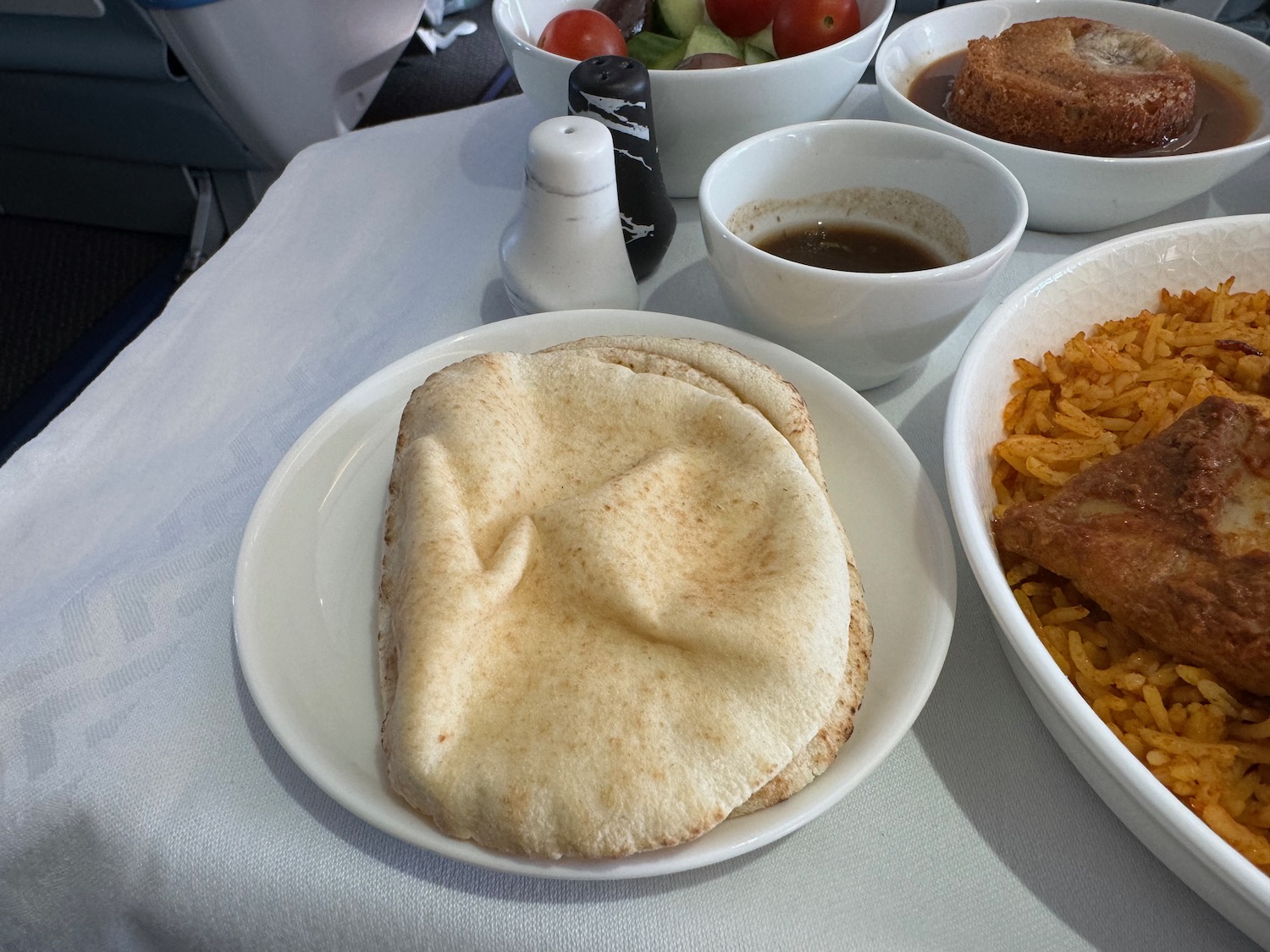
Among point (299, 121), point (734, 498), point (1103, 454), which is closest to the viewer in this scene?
point (734, 498)

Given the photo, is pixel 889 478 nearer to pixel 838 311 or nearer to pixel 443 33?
pixel 838 311

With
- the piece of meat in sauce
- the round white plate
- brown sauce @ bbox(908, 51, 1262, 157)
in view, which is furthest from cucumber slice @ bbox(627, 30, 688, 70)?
the piece of meat in sauce

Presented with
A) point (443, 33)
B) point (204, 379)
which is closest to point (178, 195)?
point (443, 33)

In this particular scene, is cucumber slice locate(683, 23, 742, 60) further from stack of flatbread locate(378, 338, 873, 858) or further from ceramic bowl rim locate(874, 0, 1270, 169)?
stack of flatbread locate(378, 338, 873, 858)

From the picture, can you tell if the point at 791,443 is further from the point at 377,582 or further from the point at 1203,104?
the point at 1203,104

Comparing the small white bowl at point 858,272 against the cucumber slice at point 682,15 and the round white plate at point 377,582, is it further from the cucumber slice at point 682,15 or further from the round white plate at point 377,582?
the cucumber slice at point 682,15

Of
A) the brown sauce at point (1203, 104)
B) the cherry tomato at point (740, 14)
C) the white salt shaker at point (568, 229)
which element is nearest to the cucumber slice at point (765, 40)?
the cherry tomato at point (740, 14)
